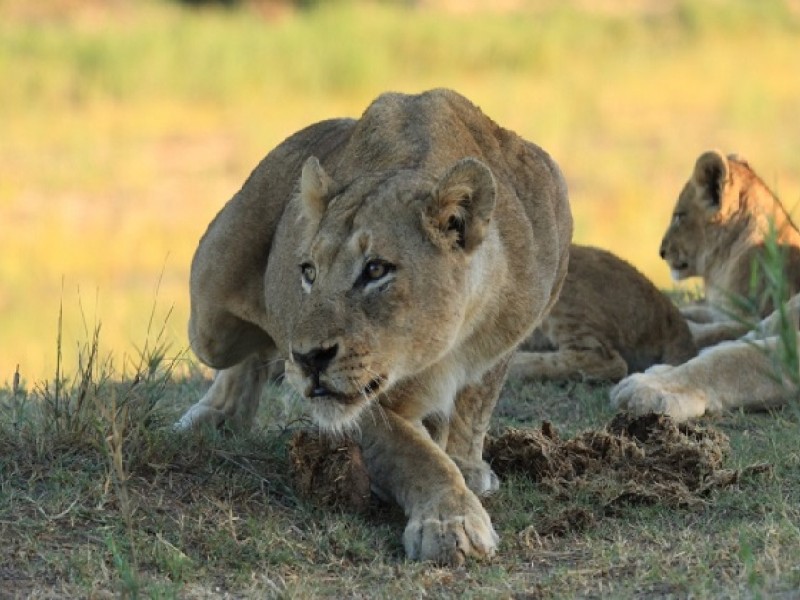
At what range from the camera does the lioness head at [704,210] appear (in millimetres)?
7391

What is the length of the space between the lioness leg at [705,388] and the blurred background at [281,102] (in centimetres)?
606

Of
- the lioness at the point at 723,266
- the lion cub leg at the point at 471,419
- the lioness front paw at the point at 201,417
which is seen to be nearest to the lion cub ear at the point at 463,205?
the lion cub leg at the point at 471,419

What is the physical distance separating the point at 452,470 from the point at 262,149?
1305 cm

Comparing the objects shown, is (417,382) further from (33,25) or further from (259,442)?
(33,25)

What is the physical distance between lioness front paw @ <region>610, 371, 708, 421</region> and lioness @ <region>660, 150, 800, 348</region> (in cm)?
94

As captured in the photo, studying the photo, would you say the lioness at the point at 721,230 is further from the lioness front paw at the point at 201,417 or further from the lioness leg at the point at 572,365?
the lioness front paw at the point at 201,417

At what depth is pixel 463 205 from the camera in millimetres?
4754

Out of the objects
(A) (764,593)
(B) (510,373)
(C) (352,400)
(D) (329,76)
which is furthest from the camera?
(D) (329,76)

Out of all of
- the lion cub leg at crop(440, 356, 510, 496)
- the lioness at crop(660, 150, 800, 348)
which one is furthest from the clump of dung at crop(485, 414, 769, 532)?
the lioness at crop(660, 150, 800, 348)

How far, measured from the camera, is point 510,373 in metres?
6.96

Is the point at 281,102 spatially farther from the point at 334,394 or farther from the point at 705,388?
the point at 334,394

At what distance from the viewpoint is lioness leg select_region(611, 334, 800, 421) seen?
630 cm

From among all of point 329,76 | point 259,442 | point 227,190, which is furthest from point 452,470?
point 329,76

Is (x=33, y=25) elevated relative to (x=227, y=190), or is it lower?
elevated
